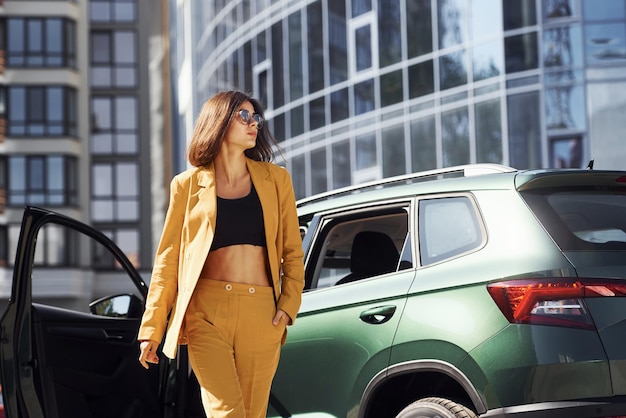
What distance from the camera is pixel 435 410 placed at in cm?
459

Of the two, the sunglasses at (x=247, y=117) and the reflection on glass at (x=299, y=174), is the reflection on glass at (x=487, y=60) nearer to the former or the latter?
the reflection on glass at (x=299, y=174)

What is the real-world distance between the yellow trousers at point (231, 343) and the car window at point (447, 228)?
30.2 inches

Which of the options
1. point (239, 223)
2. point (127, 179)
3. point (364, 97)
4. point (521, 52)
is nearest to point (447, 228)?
point (239, 223)

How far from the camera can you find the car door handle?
16.0 ft

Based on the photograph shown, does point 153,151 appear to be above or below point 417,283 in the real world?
above

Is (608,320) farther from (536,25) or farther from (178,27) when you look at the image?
(178,27)

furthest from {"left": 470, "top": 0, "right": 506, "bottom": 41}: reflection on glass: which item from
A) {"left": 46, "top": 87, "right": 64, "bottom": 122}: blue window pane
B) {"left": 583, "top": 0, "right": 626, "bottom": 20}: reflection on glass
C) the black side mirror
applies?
{"left": 46, "top": 87, "right": 64, "bottom": 122}: blue window pane

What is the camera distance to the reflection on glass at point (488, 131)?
20000 millimetres

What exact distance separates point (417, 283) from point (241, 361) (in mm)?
800

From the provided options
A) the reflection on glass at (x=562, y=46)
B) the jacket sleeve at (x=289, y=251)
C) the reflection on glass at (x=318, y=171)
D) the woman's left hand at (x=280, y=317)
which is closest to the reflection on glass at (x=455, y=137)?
the reflection on glass at (x=562, y=46)

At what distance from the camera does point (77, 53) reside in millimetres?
52094

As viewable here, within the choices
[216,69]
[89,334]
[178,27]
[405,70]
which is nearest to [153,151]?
[178,27]

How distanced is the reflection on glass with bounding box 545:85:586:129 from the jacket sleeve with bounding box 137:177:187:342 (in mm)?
15089

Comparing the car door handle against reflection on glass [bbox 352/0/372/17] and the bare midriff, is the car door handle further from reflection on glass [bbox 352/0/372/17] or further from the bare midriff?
reflection on glass [bbox 352/0/372/17]
